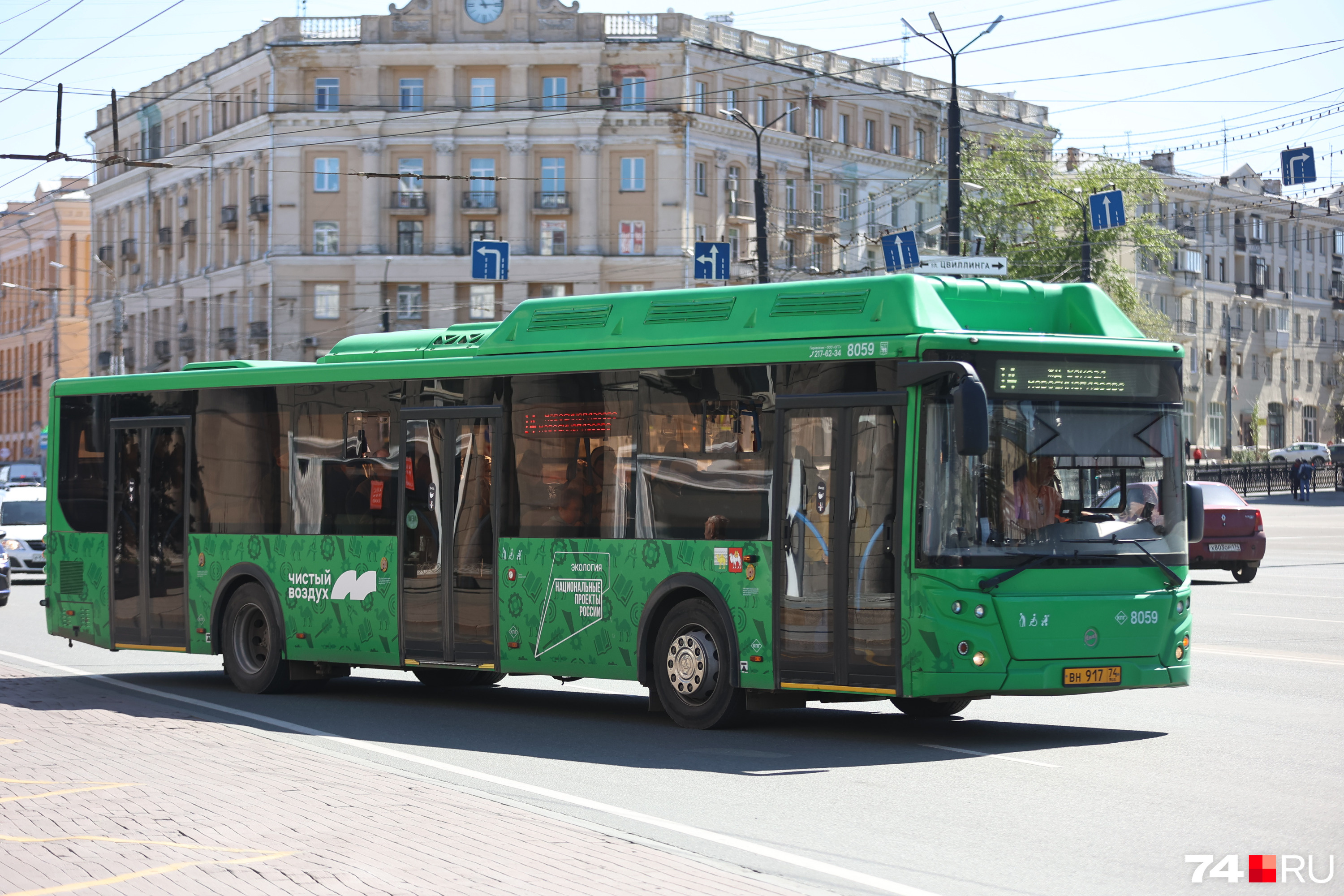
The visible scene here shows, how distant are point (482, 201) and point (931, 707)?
202ft

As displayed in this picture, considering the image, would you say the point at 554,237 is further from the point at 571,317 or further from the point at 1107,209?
the point at 571,317

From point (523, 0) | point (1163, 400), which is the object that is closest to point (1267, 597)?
point (1163, 400)

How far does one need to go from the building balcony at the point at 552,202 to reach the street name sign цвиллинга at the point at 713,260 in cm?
2583

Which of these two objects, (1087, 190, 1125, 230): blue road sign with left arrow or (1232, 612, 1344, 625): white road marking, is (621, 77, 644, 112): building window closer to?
(1087, 190, 1125, 230): blue road sign with left arrow

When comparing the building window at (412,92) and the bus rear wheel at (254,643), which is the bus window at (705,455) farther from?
the building window at (412,92)

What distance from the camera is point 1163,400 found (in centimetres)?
1208

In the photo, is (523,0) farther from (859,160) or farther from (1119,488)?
(1119,488)

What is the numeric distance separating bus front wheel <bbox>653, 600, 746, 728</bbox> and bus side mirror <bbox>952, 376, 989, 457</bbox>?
7.88 ft

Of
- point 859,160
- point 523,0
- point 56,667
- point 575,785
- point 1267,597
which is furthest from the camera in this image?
point 859,160

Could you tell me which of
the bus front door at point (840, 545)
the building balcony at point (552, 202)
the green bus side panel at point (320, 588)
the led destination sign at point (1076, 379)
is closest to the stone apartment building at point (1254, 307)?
the building balcony at point (552, 202)

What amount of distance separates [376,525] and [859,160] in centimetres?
6692

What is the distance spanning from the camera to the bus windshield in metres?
11.3

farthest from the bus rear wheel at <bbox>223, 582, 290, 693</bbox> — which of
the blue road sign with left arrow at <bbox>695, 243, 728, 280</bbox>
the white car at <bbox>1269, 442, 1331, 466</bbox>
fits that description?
the white car at <bbox>1269, 442, 1331, 466</bbox>

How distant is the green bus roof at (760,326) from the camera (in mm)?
11781
